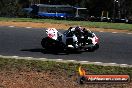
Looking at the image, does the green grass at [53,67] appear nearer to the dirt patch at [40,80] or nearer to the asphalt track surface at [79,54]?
the dirt patch at [40,80]

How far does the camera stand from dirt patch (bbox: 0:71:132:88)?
37.5ft

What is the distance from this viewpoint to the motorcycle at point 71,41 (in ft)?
60.4

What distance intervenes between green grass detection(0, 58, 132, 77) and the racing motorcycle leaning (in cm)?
386

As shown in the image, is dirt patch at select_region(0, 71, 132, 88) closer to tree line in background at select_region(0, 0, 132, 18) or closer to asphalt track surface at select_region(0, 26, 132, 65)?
asphalt track surface at select_region(0, 26, 132, 65)

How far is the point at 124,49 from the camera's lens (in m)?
19.5

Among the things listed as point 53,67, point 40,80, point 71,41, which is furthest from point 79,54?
point 40,80

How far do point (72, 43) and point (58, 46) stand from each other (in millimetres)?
769

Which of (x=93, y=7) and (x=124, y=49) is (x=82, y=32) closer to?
(x=124, y=49)

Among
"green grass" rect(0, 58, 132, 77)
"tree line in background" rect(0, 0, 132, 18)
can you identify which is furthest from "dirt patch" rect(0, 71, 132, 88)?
"tree line in background" rect(0, 0, 132, 18)

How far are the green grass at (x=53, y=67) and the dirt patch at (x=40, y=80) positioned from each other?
0.49m

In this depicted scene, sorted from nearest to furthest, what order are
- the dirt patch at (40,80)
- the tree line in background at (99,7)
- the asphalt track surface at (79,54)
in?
1. the dirt patch at (40,80)
2. the asphalt track surface at (79,54)
3. the tree line in background at (99,7)

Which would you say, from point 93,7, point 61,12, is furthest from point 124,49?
point 93,7

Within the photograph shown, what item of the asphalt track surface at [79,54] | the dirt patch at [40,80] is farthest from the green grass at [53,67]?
the asphalt track surface at [79,54]

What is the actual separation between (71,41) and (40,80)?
6.60m
